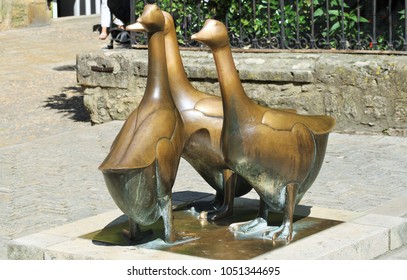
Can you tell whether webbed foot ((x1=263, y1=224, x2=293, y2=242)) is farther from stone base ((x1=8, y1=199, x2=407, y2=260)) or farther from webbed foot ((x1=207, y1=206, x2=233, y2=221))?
webbed foot ((x1=207, y1=206, x2=233, y2=221))

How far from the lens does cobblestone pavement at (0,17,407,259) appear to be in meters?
7.94

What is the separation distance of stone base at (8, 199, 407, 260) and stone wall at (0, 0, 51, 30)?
1298cm

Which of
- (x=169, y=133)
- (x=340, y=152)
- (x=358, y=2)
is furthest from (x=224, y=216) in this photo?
(x=358, y=2)

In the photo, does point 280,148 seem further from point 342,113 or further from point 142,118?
point 342,113

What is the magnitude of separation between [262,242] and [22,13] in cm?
1401

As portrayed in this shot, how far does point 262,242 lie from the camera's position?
20.6ft

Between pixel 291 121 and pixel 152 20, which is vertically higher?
pixel 152 20

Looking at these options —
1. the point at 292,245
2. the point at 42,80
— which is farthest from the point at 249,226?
the point at 42,80

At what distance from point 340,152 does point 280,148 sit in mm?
3523

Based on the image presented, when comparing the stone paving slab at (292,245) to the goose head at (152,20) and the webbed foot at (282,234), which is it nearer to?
the webbed foot at (282,234)

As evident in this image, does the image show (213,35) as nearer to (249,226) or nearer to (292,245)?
(249,226)

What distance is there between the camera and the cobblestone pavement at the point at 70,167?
7941mm

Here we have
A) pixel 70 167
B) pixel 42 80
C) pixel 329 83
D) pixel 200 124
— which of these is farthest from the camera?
pixel 42 80

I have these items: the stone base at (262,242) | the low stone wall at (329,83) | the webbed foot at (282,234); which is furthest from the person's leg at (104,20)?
the webbed foot at (282,234)
